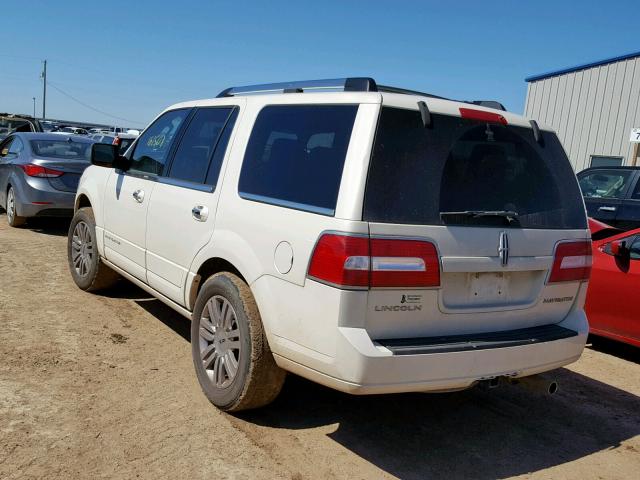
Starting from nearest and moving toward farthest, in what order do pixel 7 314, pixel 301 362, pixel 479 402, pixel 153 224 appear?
pixel 301 362, pixel 479 402, pixel 153 224, pixel 7 314

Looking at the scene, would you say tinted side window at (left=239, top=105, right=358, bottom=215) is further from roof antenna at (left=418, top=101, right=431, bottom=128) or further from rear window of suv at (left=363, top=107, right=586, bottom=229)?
roof antenna at (left=418, top=101, right=431, bottom=128)

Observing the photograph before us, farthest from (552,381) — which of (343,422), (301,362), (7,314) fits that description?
(7,314)

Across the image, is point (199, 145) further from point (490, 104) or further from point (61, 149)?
point (61, 149)

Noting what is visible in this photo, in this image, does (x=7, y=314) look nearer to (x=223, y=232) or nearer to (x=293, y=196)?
(x=223, y=232)

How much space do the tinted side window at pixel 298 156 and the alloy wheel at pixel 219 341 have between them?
720 millimetres

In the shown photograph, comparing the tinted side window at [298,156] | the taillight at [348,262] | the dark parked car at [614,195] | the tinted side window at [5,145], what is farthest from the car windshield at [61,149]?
the taillight at [348,262]

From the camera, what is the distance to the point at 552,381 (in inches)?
144

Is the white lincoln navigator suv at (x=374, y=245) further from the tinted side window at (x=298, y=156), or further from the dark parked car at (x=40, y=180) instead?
the dark parked car at (x=40, y=180)

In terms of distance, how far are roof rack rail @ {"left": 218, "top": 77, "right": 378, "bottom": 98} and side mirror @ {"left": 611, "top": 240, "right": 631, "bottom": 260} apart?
336 cm

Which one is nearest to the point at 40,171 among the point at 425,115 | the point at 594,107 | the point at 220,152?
the point at 220,152

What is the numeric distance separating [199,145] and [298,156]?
1.22 m

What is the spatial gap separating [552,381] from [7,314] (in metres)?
4.37

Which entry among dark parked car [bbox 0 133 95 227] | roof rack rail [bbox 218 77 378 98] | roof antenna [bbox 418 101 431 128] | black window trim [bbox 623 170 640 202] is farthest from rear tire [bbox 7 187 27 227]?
black window trim [bbox 623 170 640 202]

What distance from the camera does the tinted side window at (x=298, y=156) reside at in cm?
317
